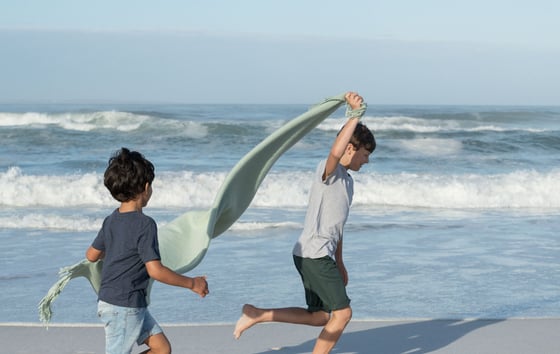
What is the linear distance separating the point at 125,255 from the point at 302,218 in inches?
328

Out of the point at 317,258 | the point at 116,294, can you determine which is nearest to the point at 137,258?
the point at 116,294

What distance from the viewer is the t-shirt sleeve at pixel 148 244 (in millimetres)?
3395

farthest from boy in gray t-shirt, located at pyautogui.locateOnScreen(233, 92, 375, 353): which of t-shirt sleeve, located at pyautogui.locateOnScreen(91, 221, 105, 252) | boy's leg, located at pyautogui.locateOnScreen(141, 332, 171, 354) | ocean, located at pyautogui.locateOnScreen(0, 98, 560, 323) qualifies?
ocean, located at pyautogui.locateOnScreen(0, 98, 560, 323)

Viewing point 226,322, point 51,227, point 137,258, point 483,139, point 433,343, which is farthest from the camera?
point 483,139

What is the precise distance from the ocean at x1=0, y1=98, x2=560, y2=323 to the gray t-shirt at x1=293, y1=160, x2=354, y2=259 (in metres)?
1.75

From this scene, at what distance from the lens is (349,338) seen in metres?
5.21

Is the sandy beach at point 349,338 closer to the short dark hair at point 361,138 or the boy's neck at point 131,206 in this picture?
the short dark hair at point 361,138

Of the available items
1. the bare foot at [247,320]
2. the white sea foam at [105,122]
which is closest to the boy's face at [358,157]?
the bare foot at [247,320]

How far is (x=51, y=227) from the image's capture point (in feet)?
34.0

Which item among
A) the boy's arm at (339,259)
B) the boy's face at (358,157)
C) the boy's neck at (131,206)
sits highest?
the boy's face at (358,157)

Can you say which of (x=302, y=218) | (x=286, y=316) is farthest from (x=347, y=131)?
(x=302, y=218)

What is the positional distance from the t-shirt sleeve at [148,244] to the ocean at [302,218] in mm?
2389

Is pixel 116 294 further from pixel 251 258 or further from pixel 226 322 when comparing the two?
pixel 251 258

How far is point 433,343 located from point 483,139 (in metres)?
21.6
